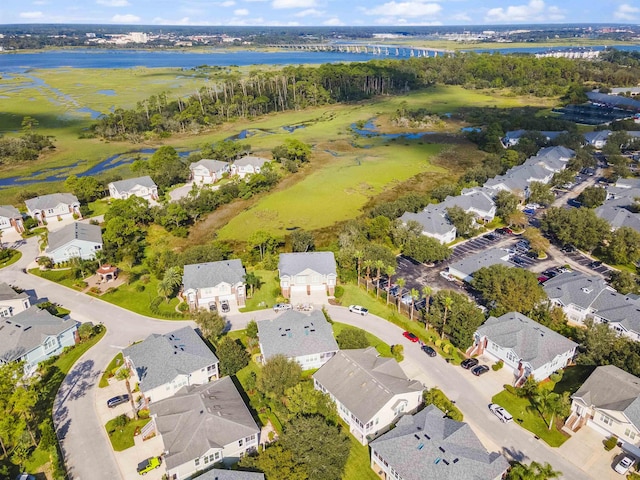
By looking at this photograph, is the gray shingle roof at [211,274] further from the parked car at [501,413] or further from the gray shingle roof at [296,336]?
the parked car at [501,413]

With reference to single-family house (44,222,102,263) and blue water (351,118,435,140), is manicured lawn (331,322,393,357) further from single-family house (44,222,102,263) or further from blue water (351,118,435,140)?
blue water (351,118,435,140)

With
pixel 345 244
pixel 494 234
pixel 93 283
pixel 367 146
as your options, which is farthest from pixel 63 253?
pixel 367 146

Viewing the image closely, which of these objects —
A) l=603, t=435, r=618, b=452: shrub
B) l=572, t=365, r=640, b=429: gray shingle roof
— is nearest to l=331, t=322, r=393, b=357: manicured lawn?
l=572, t=365, r=640, b=429: gray shingle roof

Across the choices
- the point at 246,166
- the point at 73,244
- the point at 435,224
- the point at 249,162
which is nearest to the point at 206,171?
the point at 246,166

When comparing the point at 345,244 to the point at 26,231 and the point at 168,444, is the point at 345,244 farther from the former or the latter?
the point at 26,231

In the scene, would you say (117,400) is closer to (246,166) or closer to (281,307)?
(281,307)

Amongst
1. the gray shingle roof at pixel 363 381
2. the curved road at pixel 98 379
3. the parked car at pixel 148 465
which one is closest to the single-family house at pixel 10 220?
the curved road at pixel 98 379

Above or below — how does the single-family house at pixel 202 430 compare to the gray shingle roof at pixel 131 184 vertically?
below
